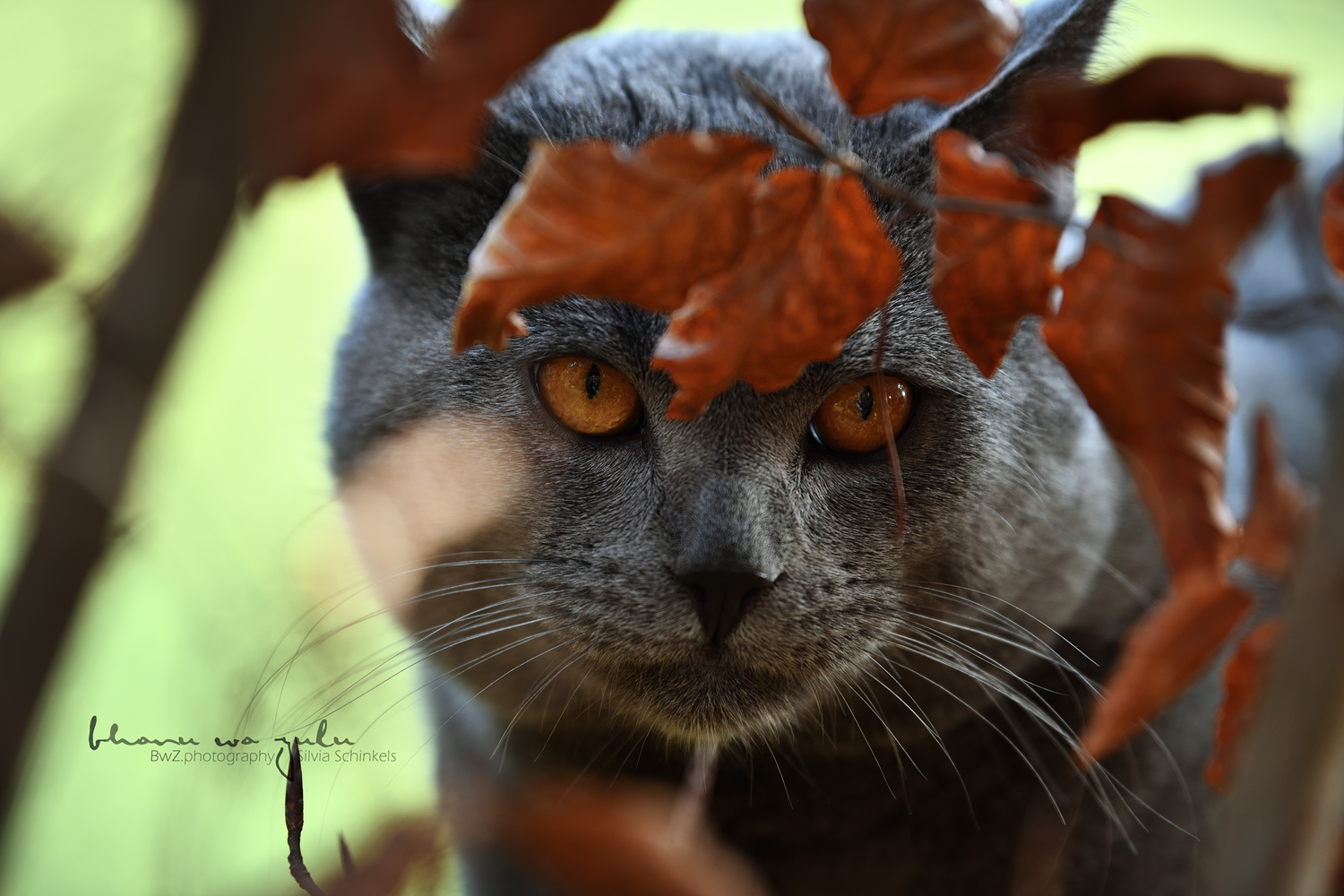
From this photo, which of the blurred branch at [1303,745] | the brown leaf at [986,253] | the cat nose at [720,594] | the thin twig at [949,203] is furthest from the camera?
the cat nose at [720,594]

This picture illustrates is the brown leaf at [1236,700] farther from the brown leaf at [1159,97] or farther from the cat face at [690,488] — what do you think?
the cat face at [690,488]

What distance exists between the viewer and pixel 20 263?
1.62 feet

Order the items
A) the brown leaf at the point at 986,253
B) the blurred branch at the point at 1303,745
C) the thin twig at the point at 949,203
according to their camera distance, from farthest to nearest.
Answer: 1. the brown leaf at the point at 986,253
2. the thin twig at the point at 949,203
3. the blurred branch at the point at 1303,745

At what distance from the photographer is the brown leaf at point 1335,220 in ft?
1.65

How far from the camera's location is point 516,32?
454 mm

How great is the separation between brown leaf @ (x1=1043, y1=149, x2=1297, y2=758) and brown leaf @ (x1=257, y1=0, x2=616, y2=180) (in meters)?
0.29

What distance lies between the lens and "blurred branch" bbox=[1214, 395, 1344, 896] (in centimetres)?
30

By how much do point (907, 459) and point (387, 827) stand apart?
629mm

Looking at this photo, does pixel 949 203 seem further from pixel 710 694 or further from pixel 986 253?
pixel 710 694

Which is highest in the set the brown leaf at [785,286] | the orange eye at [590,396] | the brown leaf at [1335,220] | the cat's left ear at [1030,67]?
the cat's left ear at [1030,67]

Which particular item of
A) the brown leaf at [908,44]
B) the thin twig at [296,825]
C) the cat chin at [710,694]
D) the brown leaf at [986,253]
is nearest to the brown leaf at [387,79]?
the brown leaf at [908,44]

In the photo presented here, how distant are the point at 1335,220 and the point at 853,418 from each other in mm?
491

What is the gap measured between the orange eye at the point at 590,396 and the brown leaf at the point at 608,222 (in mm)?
475

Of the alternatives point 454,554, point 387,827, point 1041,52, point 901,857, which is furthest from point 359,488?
point 1041,52
